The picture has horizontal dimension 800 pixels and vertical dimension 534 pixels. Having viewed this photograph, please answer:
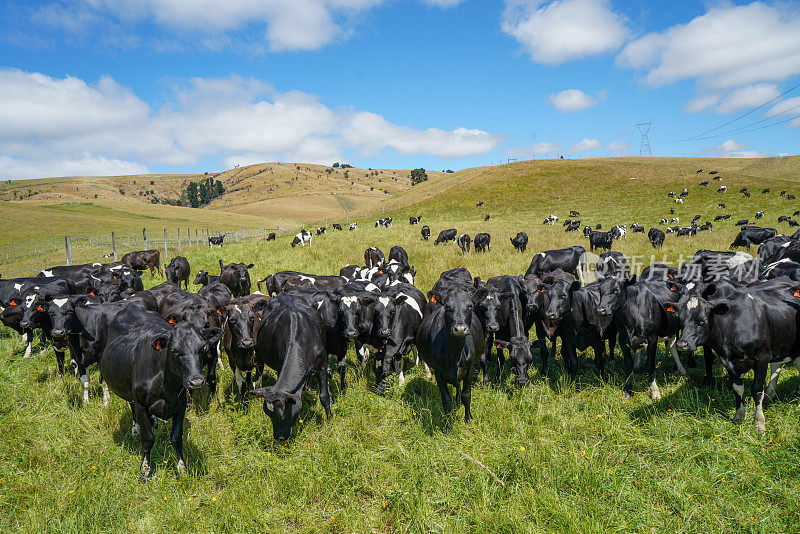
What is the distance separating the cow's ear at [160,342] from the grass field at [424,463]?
170 centimetres

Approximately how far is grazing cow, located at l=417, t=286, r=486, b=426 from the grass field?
485 millimetres

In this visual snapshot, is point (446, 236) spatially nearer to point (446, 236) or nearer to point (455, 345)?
point (446, 236)

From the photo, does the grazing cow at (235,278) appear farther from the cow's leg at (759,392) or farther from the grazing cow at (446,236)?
the grazing cow at (446,236)

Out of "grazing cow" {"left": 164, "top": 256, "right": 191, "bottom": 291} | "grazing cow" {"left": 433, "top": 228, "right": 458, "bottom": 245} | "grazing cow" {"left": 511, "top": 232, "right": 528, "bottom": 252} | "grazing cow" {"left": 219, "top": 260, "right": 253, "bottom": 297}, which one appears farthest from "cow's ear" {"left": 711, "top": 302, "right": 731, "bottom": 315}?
"grazing cow" {"left": 433, "top": 228, "right": 458, "bottom": 245}

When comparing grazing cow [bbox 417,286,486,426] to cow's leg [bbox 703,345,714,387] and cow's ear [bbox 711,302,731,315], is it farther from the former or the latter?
cow's leg [bbox 703,345,714,387]

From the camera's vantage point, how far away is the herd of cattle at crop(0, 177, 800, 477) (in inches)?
225

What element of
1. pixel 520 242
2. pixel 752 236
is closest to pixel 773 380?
pixel 520 242

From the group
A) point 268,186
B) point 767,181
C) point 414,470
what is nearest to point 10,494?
point 414,470

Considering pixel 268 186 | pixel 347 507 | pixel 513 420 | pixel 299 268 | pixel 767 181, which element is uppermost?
pixel 268 186

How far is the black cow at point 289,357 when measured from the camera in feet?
18.9

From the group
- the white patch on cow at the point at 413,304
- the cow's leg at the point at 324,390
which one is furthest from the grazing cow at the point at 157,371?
the white patch on cow at the point at 413,304

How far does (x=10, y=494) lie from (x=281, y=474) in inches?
136

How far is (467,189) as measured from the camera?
63344 mm

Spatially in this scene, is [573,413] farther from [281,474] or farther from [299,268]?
[299,268]
